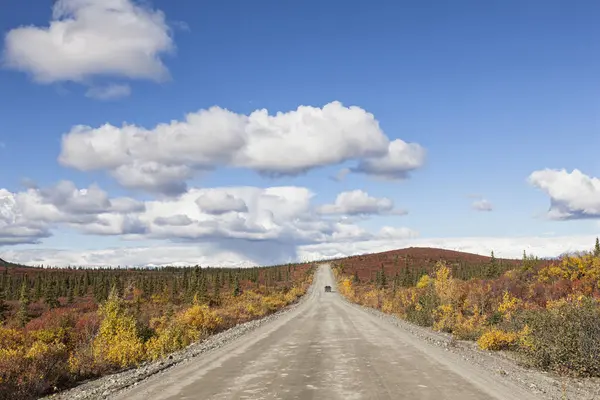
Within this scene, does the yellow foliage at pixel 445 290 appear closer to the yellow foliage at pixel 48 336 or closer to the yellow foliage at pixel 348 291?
the yellow foliage at pixel 48 336

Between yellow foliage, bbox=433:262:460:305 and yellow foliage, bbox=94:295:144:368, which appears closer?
yellow foliage, bbox=94:295:144:368

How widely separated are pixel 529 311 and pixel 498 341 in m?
1.82

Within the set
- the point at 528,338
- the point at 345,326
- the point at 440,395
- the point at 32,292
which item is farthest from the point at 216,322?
the point at 32,292

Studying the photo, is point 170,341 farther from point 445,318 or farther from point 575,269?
point 575,269

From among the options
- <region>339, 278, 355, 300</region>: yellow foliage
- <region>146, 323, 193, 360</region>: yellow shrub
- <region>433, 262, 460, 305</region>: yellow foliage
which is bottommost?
<region>339, 278, 355, 300</region>: yellow foliage

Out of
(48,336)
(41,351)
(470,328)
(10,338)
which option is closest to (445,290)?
(470,328)

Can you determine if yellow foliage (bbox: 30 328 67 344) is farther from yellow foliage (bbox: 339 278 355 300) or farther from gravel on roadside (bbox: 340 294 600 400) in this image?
yellow foliage (bbox: 339 278 355 300)

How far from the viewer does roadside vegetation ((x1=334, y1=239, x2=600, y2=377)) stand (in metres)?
13.2

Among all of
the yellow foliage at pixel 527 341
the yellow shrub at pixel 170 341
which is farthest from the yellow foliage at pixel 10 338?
the yellow foliage at pixel 527 341

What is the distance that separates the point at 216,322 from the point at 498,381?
19.0 meters

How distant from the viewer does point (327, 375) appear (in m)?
11.4

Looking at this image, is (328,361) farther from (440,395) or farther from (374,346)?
(440,395)

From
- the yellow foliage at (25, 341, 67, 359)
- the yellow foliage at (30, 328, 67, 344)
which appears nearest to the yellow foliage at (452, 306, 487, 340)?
the yellow foliage at (25, 341, 67, 359)

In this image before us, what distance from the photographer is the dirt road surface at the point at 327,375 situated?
9.52m
